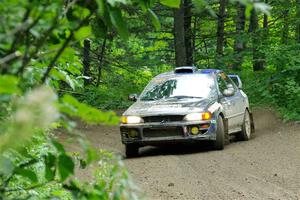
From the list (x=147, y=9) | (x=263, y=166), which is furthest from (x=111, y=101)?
(x=147, y=9)

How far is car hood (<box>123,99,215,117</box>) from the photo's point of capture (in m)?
12.7

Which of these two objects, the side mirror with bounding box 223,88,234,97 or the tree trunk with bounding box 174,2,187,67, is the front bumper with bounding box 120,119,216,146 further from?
the tree trunk with bounding box 174,2,187,67

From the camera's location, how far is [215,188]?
8867mm

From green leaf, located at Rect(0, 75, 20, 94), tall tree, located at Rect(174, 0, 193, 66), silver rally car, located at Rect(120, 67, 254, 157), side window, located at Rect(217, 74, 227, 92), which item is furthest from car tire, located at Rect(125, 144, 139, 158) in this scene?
tall tree, located at Rect(174, 0, 193, 66)

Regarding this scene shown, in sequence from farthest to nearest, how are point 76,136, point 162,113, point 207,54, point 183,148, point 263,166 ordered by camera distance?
point 207,54 < point 183,148 < point 162,113 < point 263,166 < point 76,136

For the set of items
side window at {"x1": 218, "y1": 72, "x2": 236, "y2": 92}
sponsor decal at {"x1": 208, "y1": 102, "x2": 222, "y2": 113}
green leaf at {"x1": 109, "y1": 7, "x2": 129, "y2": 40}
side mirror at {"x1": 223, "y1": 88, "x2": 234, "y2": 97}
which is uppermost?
green leaf at {"x1": 109, "y1": 7, "x2": 129, "y2": 40}

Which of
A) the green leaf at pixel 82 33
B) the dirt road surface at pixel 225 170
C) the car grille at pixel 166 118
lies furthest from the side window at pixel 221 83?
the green leaf at pixel 82 33

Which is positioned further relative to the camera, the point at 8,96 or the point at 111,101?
the point at 111,101

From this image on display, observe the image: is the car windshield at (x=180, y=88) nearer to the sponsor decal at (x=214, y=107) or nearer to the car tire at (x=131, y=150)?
the sponsor decal at (x=214, y=107)

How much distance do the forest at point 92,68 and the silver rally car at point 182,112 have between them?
63.5 inches

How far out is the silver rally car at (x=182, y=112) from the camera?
1267cm

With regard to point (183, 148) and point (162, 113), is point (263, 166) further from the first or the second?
point (183, 148)

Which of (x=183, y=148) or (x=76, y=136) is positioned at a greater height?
(x=76, y=136)

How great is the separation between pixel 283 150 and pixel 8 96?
1147 cm
